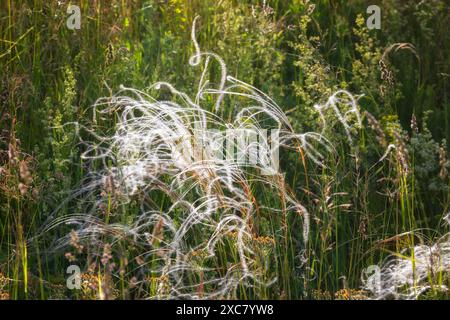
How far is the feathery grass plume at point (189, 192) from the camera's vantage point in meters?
3.04

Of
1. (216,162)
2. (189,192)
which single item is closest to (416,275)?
(216,162)

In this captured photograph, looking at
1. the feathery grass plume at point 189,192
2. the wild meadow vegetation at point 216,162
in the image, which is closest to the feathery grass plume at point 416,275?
the wild meadow vegetation at point 216,162

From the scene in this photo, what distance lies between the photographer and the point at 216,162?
10.6 ft

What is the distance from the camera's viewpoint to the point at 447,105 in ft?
13.5

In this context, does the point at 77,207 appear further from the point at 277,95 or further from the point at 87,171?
the point at 277,95

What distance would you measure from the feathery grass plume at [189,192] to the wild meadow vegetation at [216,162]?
1cm

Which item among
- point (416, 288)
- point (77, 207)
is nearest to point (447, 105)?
point (416, 288)

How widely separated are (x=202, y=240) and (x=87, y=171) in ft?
2.09

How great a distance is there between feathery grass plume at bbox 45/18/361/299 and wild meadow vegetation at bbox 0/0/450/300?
1cm

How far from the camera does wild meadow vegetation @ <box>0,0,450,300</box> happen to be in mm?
3064

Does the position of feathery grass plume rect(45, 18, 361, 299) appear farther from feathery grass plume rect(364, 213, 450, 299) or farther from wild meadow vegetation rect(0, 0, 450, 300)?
feathery grass plume rect(364, 213, 450, 299)

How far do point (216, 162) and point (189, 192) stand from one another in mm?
258

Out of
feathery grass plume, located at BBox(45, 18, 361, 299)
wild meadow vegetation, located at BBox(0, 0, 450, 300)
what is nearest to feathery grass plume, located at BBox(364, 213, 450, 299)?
wild meadow vegetation, located at BBox(0, 0, 450, 300)

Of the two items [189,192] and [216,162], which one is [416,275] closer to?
[216,162]
